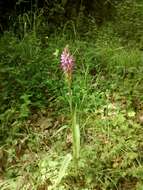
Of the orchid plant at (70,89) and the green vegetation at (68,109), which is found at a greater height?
the orchid plant at (70,89)

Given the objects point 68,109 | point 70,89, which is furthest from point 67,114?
point 70,89

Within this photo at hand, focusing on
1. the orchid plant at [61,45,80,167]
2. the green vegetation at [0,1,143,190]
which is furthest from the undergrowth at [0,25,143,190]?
the orchid plant at [61,45,80,167]

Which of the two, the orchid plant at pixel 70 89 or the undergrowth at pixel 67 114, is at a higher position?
the orchid plant at pixel 70 89

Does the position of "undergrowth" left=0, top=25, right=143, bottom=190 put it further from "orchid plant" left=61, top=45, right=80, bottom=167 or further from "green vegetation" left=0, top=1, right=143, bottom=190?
"orchid plant" left=61, top=45, right=80, bottom=167

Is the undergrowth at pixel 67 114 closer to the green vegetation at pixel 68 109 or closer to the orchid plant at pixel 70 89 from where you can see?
the green vegetation at pixel 68 109

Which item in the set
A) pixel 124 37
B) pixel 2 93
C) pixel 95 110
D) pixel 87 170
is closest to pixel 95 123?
pixel 95 110

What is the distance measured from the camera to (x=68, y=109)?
3820 mm

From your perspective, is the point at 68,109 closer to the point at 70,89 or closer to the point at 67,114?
the point at 67,114

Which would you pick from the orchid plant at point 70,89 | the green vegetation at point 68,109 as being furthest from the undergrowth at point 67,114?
the orchid plant at point 70,89

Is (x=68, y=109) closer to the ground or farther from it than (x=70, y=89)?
closer to the ground

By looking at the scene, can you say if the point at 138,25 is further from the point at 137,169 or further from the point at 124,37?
the point at 137,169

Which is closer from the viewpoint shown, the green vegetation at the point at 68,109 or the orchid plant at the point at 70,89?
the orchid plant at the point at 70,89

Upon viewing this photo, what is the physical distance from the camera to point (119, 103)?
150 inches

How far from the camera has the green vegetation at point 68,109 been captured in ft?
10.4
